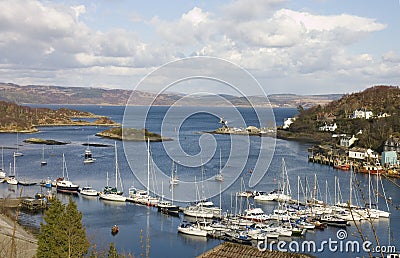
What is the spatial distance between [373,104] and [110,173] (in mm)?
20436

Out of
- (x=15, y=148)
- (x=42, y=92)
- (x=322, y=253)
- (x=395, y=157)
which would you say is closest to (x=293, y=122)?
(x=395, y=157)

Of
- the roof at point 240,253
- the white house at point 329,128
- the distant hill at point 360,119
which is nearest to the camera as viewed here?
the roof at point 240,253

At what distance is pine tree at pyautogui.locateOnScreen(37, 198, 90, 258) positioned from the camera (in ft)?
13.2

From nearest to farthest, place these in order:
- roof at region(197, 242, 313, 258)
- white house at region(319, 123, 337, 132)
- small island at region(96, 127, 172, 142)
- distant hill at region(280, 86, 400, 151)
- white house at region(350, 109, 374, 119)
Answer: roof at region(197, 242, 313, 258) < small island at region(96, 127, 172, 142) < distant hill at region(280, 86, 400, 151) < white house at region(350, 109, 374, 119) < white house at region(319, 123, 337, 132)

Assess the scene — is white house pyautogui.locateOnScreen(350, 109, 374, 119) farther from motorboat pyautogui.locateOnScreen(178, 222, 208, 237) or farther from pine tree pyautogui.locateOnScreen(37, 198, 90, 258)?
pine tree pyautogui.locateOnScreen(37, 198, 90, 258)

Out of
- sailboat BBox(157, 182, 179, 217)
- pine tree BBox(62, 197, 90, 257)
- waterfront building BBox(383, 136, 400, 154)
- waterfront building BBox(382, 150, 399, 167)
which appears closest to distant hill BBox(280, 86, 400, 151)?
waterfront building BBox(383, 136, 400, 154)

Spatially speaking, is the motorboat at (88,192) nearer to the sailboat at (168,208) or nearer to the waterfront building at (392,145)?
the sailboat at (168,208)

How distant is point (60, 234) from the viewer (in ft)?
13.4

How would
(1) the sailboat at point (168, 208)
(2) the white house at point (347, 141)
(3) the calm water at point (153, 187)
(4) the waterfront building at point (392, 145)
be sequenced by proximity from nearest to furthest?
(3) the calm water at point (153, 187)
(1) the sailboat at point (168, 208)
(4) the waterfront building at point (392, 145)
(2) the white house at point (347, 141)

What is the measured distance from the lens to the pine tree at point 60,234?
13.2ft

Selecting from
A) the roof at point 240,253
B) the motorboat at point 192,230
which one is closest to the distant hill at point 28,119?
the motorboat at point 192,230

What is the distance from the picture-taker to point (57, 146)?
22.5 m

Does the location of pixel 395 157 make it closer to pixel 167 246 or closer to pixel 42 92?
pixel 167 246

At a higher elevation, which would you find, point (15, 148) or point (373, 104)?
point (373, 104)
